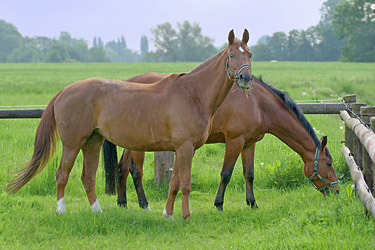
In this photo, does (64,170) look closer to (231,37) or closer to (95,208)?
(95,208)

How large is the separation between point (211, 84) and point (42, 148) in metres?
2.30

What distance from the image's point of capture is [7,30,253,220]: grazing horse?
5.31m

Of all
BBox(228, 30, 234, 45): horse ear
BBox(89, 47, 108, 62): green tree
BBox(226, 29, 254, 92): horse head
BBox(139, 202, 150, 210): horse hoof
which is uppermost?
BBox(228, 30, 234, 45): horse ear

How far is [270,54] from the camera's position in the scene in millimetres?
92250

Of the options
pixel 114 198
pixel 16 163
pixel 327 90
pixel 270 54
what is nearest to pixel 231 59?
pixel 114 198

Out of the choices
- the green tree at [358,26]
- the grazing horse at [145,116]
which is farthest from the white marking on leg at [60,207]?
the green tree at [358,26]

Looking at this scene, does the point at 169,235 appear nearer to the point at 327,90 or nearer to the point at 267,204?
the point at 267,204

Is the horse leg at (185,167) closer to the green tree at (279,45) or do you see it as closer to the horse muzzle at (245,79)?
the horse muzzle at (245,79)

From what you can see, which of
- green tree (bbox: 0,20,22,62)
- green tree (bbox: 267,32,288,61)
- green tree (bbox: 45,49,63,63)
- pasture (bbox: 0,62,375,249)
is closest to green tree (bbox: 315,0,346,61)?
green tree (bbox: 267,32,288,61)

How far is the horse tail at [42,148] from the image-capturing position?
18.8ft

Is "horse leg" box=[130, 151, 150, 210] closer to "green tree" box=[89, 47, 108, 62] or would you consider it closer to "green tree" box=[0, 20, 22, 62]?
"green tree" box=[89, 47, 108, 62]

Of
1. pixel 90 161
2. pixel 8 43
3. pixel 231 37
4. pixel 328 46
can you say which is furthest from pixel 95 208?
pixel 8 43

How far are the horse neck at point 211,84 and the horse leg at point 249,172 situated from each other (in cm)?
144

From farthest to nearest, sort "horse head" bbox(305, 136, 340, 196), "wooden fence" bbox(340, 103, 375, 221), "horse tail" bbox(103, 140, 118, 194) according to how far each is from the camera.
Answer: "horse tail" bbox(103, 140, 118, 194)
"horse head" bbox(305, 136, 340, 196)
"wooden fence" bbox(340, 103, 375, 221)
